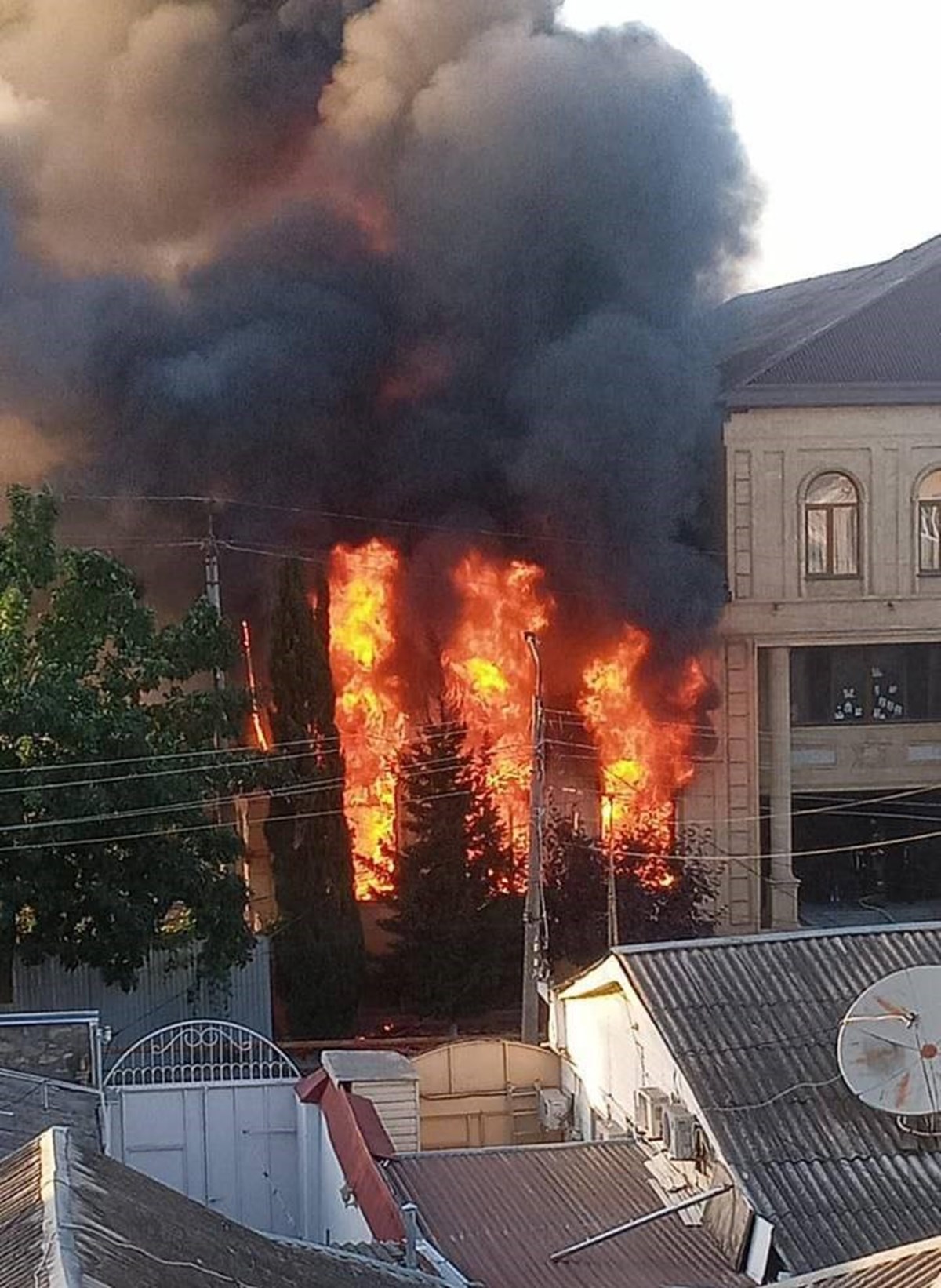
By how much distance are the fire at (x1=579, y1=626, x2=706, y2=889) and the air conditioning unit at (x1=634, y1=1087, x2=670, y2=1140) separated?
1264cm

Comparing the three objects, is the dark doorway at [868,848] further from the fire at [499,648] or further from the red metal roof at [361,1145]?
the red metal roof at [361,1145]

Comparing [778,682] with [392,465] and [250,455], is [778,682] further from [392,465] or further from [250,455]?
[250,455]

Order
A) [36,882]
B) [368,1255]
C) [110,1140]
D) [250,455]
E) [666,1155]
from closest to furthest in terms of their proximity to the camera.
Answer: [368,1255]
[666,1155]
[110,1140]
[36,882]
[250,455]

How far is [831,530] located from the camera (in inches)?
977

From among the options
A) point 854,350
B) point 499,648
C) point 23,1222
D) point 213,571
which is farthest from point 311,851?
point 23,1222

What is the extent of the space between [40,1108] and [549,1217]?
3.69 meters

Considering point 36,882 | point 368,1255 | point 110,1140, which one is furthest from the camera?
point 36,882

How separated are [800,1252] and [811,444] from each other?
16.6 m

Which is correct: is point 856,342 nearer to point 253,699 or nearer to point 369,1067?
point 253,699

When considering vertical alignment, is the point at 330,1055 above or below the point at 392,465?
below

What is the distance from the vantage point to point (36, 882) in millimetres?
17109

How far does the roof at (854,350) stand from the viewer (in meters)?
24.2

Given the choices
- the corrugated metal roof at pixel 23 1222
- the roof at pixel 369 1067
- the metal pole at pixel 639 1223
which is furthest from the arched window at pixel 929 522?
the corrugated metal roof at pixel 23 1222

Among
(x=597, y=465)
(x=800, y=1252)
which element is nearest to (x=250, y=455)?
(x=597, y=465)
